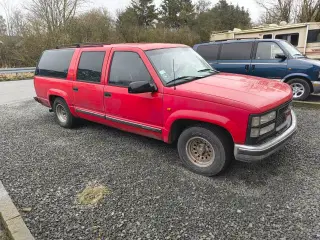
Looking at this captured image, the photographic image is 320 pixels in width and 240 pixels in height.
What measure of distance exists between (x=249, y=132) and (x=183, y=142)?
3.25 ft

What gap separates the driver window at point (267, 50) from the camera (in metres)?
7.36

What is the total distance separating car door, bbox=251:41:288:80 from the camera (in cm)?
724

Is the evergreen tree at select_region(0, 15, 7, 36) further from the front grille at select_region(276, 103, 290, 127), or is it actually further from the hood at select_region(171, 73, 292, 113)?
the front grille at select_region(276, 103, 290, 127)

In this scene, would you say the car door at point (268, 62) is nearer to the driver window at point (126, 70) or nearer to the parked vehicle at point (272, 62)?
the parked vehicle at point (272, 62)

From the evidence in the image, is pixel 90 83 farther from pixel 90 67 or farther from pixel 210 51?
pixel 210 51

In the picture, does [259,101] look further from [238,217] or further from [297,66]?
[297,66]

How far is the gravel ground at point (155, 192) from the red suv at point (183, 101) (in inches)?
16.9

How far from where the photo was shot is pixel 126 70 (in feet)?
13.7

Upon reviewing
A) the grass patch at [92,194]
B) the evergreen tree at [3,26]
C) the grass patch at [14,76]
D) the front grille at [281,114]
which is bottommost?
the grass patch at [92,194]

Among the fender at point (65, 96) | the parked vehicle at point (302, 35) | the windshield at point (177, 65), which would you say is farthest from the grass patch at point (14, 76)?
the parked vehicle at point (302, 35)

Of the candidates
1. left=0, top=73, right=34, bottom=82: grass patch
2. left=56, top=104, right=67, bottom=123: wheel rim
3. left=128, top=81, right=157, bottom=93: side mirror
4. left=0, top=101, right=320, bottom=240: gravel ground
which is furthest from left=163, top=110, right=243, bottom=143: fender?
left=0, top=73, right=34, bottom=82: grass patch

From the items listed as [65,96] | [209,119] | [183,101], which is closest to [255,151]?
[209,119]

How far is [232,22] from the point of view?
34.0 m

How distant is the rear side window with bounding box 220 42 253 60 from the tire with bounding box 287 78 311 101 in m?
1.53
